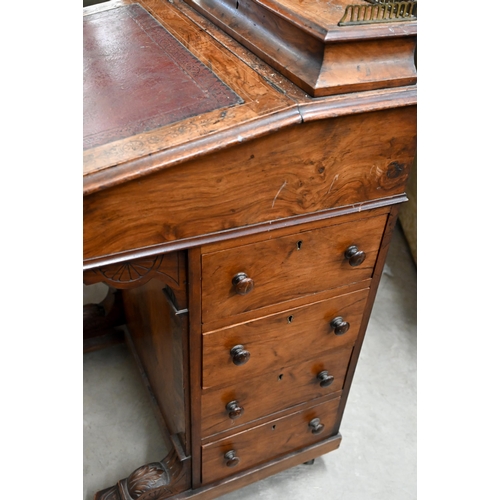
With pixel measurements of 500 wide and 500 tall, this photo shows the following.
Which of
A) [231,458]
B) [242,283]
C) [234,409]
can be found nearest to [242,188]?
[242,283]

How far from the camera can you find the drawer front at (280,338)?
1.23 metres

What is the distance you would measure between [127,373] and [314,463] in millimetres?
773

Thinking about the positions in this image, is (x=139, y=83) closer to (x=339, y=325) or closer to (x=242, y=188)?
(x=242, y=188)

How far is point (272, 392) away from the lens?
140 cm

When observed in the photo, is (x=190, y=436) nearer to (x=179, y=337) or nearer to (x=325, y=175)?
(x=179, y=337)

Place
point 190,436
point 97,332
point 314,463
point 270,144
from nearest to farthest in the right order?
point 270,144
point 190,436
point 314,463
point 97,332

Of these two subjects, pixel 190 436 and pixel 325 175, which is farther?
pixel 190 436

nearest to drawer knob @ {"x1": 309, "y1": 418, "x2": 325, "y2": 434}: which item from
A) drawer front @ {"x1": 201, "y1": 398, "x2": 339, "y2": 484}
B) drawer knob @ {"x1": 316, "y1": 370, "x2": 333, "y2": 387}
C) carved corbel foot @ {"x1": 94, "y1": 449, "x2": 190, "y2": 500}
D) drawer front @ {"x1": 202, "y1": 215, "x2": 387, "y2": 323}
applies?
drawer front @ {"x1": 201, "y1": 398, "x2": 339, "y2": 484}

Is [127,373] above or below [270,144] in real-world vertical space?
below

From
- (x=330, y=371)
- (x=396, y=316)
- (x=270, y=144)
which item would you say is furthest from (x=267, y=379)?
(x=396, y=316)

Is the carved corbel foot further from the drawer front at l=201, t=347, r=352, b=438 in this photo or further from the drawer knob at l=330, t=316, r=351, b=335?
the drawer knob at l=330, t=316, r=351, b=335

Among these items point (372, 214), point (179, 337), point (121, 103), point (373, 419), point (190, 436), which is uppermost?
point (121, 103)

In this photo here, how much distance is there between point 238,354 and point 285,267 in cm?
24

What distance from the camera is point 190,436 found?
4.48 ft
